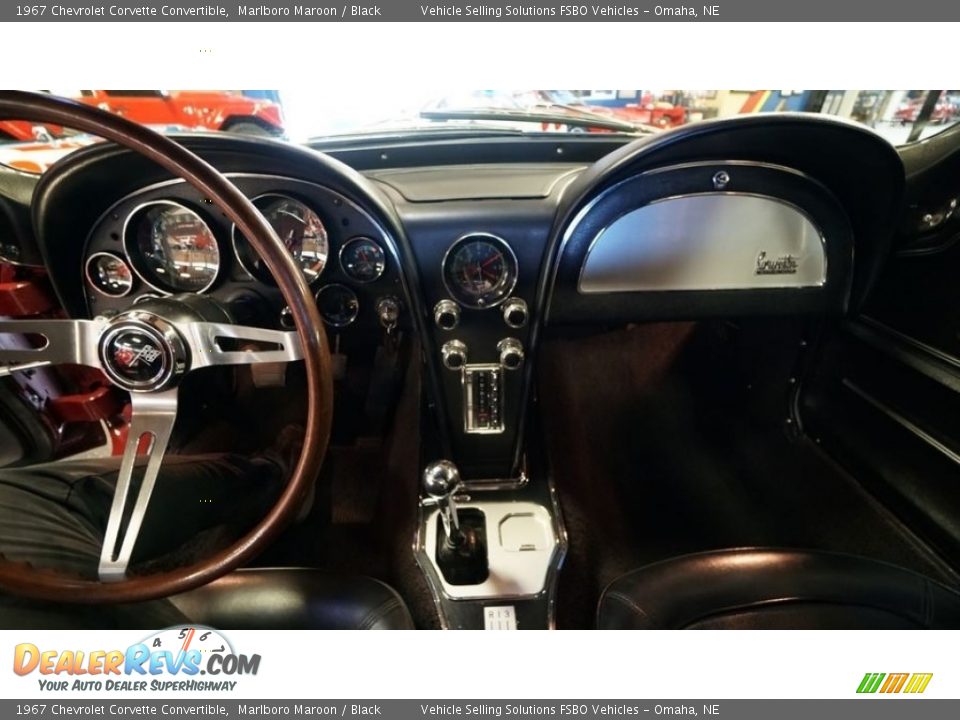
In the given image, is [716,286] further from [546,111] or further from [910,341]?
[546,111]

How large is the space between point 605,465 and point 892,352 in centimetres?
92

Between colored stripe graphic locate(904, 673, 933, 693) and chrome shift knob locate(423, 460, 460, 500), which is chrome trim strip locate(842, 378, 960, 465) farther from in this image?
chrome shift knob locate(423, 460, 460, 500)

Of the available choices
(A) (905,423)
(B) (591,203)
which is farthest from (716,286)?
(A) (905,423)

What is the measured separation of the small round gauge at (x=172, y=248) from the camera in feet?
3.55

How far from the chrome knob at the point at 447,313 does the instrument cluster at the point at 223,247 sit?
0.46 ft

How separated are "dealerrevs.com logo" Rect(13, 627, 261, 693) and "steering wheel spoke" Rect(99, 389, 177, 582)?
0.14m

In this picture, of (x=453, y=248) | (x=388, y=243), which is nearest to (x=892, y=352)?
(x=453, y=248)

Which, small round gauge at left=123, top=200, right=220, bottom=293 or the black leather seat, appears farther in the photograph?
small round gauge at left=123, top=200, right=220, bottom=293

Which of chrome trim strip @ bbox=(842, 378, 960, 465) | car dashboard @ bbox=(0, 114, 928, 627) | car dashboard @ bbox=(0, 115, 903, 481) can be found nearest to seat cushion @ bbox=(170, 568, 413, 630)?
car dashboard @ bbox=(0, 114, 928, 627)

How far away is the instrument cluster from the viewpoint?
1064 mm

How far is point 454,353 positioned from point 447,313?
12cm

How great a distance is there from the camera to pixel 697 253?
3.78 feet

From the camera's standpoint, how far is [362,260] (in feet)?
3.91
